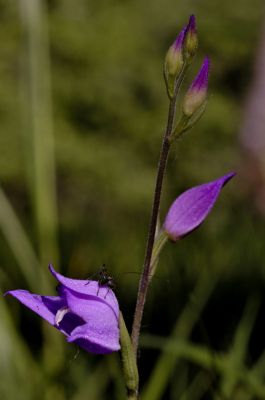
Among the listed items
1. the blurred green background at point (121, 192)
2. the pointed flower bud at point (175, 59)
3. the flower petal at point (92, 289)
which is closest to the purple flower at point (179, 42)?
the pointed flower bud at point (175, 59)

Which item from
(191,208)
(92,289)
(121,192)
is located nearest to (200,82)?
(191,208)

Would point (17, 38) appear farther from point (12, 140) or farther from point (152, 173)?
point (152, 173)

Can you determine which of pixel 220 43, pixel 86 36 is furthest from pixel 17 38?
pixel 220 43

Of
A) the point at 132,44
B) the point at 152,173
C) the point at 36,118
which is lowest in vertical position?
the point at 152,173

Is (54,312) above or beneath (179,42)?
beneath

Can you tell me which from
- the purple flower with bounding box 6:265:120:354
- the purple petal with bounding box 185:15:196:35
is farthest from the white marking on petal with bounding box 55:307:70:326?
the purple petal with bounding box 185:15:196:35

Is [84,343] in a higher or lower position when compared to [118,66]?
higher

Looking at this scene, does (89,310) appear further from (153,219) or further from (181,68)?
(181,68)
